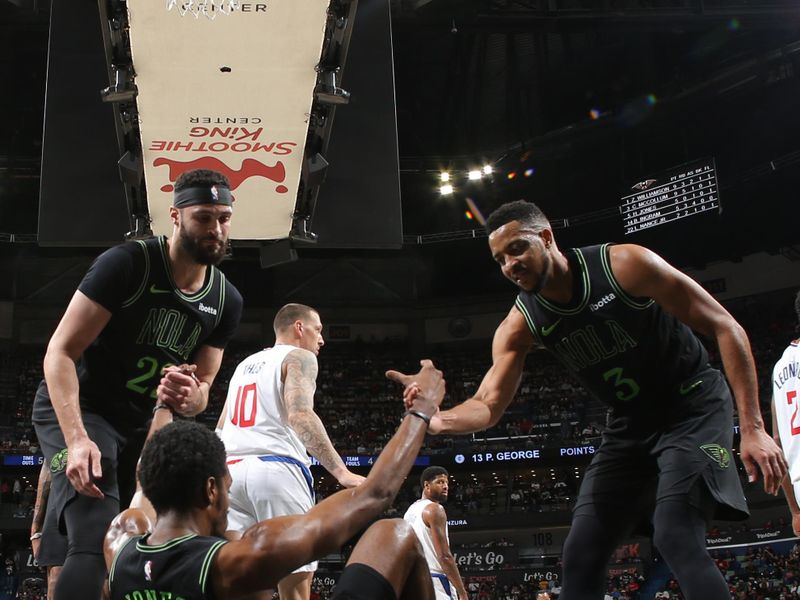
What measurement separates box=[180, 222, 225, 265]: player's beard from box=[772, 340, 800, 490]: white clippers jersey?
11.3 feet

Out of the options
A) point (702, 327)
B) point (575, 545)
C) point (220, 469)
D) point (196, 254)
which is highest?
point (196, 254)

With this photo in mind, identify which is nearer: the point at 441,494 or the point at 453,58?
the point at 441,494

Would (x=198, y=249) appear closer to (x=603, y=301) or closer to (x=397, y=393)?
(x=603, y=301)

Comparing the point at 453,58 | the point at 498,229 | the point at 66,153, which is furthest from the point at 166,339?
the point at 453,58

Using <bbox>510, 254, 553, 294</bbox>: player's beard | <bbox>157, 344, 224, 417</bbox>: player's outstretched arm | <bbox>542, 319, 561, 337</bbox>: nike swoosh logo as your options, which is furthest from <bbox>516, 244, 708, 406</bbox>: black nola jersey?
<bbox>157, 344, 224, 417</bbox>: player's outstretched arm

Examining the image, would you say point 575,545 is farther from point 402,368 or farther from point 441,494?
point 402,368

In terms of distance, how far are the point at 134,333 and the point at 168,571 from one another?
1.79 meters

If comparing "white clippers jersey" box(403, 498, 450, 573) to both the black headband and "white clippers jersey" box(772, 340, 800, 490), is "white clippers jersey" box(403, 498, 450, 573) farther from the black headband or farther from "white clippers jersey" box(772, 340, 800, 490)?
the black headband

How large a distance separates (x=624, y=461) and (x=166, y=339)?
2.16 meters

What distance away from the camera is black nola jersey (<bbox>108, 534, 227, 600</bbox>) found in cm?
239

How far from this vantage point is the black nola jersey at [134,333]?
3947 millimetres

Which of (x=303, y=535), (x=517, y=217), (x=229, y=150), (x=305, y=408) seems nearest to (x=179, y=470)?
(x=303, y=535)

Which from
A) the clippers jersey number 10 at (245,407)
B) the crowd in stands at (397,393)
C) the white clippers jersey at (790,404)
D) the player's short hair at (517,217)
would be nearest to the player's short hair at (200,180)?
the player's short hair at (517,217)

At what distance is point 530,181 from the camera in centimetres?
2623
